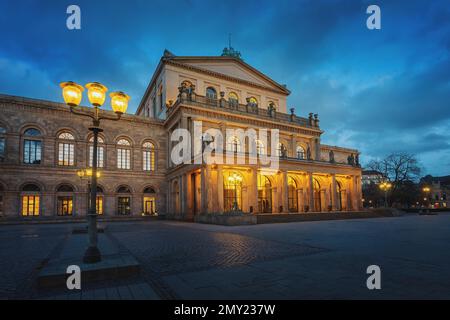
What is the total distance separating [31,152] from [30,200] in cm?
514

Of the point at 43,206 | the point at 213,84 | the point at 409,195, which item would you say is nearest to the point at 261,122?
the point at 213,84

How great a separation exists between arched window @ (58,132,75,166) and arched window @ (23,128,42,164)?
1871mm

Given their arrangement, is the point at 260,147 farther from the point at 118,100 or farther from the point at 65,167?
the point at 118,100

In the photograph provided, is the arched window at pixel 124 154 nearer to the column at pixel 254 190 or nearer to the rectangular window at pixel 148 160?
the rectangular window at pixel 148 160

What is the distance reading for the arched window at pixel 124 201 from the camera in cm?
3236

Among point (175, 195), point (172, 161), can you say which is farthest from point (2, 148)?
point (175, 195)

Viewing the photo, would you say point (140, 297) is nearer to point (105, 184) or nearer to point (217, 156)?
point (217, 156)

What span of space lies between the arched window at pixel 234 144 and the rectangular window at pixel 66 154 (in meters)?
18.4

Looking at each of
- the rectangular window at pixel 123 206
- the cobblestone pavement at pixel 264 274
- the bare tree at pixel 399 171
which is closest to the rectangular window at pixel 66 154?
the rectangular window at pixel 123 206

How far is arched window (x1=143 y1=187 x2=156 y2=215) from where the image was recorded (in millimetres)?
34094

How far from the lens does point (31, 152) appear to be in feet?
94.9

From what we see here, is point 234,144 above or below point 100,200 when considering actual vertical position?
above
